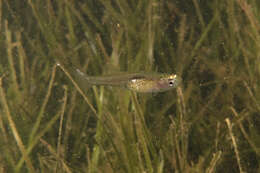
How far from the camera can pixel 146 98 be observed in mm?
2887

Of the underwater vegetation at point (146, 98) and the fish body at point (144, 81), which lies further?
the underwater vegetation at point (146, 98)

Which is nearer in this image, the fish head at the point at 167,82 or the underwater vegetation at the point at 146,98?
the fish head at the point at 167,82

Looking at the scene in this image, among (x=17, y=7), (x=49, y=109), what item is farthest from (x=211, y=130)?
(x=17, y=7)

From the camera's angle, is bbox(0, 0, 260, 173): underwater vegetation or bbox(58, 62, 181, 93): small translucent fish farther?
bbox(0, 0, 260, 173): underwater vegetation

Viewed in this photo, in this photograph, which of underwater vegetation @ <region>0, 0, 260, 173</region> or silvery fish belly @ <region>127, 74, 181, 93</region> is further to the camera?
underwater vegetation @ <region>0, 0, 260, 173</region>

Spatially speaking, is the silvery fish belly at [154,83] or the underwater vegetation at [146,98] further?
the underwater vegetation at [146,98]

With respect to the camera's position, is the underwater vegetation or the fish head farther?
the underwater vegetation

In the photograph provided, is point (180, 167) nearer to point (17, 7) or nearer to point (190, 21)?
point (190, 21)

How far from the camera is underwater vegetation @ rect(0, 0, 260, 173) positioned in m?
2.20

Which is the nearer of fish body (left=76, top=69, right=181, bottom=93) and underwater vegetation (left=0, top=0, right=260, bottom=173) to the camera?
fish body (left=76, top=69, right=181, bottom=93)

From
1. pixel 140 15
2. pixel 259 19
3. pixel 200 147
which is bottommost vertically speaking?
pixel 200 147

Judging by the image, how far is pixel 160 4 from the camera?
13.0 feet

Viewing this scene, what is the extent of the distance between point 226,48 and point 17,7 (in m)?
3.53

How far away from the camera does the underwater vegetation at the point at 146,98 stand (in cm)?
220
